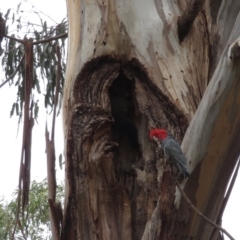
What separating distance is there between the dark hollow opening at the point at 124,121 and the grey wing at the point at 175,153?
0.37 metres

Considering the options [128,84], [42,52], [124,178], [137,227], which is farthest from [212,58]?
[42,52]

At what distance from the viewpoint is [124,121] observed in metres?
1.87

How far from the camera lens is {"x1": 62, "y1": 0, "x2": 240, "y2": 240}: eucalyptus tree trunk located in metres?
1.44

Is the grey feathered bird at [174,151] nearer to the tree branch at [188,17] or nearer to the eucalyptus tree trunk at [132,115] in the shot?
the eucalyptus tree trunk at [132,115]

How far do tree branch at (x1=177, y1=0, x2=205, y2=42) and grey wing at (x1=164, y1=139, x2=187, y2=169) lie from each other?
21.8 inches

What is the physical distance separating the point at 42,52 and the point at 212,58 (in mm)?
1771

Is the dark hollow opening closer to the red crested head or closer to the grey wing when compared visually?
the red crested head

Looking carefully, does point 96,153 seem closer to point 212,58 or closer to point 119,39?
point 119,39

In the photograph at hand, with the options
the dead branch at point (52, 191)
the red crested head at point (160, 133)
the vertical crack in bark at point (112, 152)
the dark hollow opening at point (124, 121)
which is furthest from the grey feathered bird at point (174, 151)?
the dead branch at point (52, 191)

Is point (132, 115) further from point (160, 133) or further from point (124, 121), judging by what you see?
point (160, 133)

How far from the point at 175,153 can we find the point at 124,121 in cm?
48

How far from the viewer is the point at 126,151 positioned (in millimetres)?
1872

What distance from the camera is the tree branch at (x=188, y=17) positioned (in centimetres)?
183

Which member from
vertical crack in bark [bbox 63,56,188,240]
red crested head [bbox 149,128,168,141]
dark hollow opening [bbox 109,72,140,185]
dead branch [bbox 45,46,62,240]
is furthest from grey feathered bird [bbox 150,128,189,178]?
dead branch [bbox 45,46,62,240]
